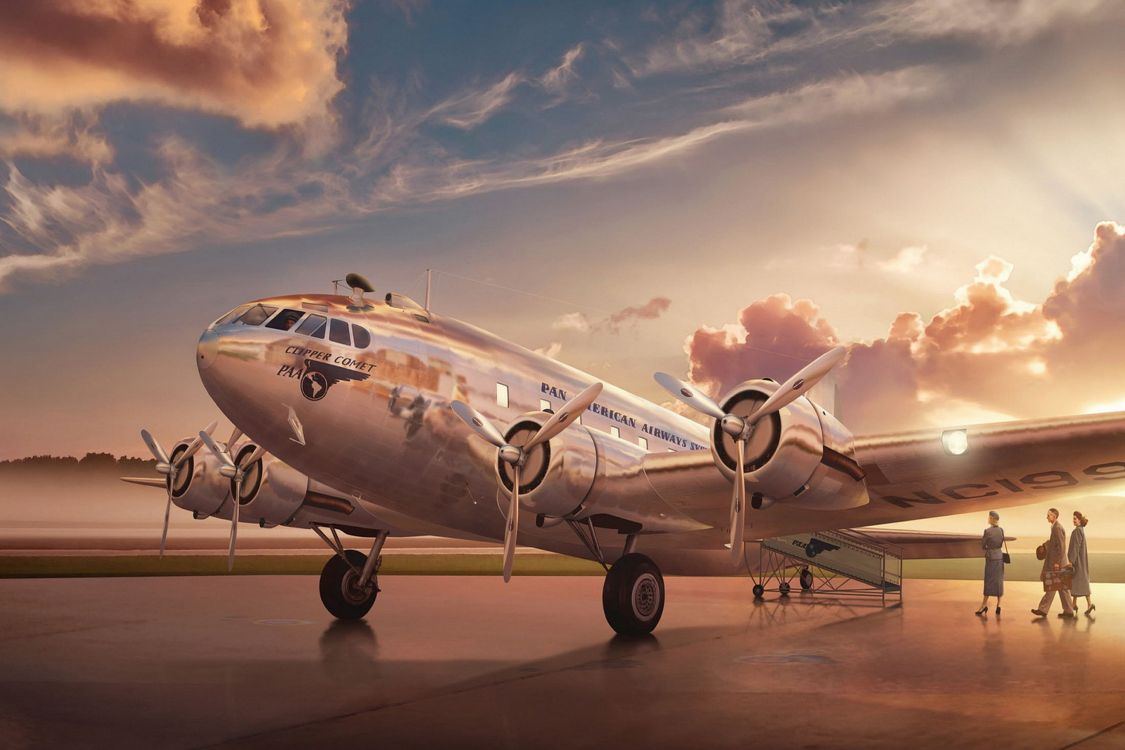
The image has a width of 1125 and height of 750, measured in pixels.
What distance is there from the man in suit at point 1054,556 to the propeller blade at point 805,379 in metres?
7.40

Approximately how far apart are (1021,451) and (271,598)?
47.0 ft

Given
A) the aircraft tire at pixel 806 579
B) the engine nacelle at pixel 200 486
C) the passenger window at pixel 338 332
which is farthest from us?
the aircraft tire at pixel 806 579

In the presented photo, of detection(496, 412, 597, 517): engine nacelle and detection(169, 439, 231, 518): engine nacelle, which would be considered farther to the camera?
detection(169, 439, 231, 518): engine nacelle

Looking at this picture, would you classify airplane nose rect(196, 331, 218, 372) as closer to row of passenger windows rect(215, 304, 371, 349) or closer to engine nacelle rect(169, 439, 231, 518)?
row of passenger windows rect(215, 304, 371, 349)

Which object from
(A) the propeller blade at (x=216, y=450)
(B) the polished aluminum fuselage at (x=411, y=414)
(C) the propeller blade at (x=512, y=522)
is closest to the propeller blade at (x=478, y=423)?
(C) the propeller blade at (x=512, y=522)

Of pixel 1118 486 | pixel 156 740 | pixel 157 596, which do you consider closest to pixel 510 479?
pixel 156 740

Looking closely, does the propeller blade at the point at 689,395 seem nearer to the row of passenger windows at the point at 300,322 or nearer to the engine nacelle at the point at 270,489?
the row of passenger windows at the point at 300,322

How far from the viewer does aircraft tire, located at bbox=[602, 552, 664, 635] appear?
1229 centimetres

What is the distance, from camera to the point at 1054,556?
605 inches

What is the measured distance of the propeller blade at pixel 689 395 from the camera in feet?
34.6

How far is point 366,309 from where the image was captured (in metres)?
12.0

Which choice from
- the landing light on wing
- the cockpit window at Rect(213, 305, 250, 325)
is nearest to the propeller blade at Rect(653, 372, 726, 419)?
the landing light on wing

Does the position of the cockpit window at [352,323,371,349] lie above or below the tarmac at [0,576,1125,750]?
above

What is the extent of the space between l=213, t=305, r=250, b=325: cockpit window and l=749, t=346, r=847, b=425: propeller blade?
6.62 meters
